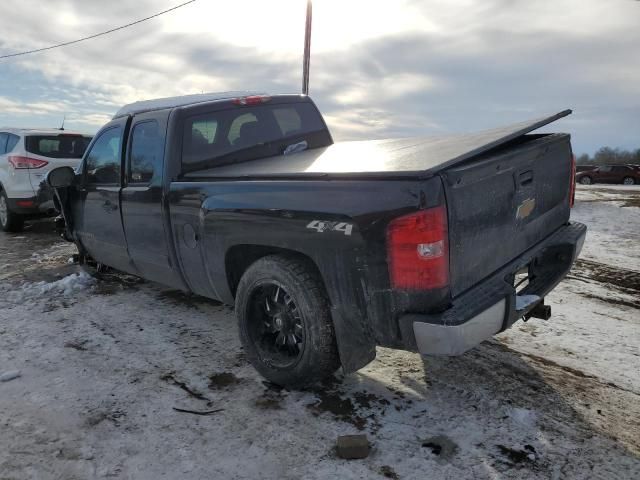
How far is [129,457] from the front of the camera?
250 centimetres

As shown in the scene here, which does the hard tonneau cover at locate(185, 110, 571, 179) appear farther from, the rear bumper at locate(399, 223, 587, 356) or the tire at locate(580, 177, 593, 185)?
the tire at locate(580, 177, 593, 185)

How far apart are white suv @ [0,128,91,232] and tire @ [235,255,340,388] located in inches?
260

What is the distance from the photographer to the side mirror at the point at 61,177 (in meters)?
5.16

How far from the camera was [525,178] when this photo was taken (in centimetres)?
299

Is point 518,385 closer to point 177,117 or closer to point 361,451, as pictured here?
point 361,451

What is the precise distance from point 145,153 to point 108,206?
855mm

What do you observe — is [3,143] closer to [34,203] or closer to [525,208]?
[34,203]

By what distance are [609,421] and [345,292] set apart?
5.46 feet

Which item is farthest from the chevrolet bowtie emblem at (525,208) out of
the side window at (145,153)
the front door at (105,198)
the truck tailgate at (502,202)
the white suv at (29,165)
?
the white suv at (29,165)

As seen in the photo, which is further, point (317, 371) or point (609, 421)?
point (317, 371)

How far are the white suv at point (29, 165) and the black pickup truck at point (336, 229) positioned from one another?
478 cm

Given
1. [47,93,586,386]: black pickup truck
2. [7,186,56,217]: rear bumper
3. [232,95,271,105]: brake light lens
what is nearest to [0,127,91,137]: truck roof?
[7,186,56,217]: rear bumper

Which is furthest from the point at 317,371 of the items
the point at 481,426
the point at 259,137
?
the point at 259,137

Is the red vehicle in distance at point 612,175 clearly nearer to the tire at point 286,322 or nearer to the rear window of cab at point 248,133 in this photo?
the rear window of cab at point 248,133
